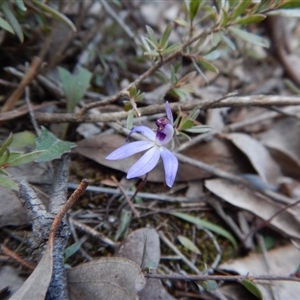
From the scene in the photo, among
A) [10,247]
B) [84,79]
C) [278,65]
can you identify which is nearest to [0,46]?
[84,79]

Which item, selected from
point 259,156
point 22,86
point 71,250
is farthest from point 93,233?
point 259,156

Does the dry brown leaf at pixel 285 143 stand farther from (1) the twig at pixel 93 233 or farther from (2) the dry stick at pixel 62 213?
(2) the dry stick at pixel 62 213

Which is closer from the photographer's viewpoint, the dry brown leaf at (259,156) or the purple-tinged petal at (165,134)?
the purple-tinged petal at (165,134)

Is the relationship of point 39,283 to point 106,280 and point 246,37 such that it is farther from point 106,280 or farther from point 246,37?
point 246,37

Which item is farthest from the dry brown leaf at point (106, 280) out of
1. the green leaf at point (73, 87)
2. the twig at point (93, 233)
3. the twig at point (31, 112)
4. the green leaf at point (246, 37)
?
the green leaf at point (246, 37)

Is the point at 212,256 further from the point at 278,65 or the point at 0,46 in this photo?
the point at 278,65

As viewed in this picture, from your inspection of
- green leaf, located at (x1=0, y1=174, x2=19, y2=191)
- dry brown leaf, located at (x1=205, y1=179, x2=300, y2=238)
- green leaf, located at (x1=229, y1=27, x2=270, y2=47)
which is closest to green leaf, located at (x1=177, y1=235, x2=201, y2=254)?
dry brown leaf, located at (x1=205, y1=179, x2=300, y2=238)
